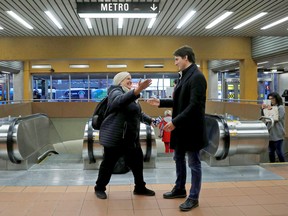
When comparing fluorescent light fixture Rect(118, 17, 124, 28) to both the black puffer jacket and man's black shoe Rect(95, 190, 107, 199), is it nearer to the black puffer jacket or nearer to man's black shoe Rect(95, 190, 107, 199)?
the black puffer jacket

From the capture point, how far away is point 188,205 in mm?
3559

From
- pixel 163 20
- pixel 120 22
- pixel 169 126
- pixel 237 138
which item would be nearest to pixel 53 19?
pixel 120 22

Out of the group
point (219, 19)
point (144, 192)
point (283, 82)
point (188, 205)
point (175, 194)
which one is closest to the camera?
point (188, 205)

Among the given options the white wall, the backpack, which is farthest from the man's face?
the white wall

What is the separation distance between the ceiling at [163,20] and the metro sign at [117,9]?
0.27 metres

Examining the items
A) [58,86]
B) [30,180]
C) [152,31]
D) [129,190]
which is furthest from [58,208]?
[58,86]

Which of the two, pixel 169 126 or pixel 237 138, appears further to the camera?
pixel 237 138

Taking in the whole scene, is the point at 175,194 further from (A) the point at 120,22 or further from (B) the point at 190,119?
(A) the point at 120,22

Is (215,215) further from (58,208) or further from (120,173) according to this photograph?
(120,173)

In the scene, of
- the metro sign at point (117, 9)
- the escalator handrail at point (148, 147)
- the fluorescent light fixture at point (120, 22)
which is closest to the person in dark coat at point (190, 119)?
the escalator handrail at point (148, 147)

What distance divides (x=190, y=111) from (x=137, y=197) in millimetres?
1281

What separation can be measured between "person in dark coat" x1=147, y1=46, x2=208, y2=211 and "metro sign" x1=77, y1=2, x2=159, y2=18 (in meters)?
3.87

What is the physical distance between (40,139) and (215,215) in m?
5.54

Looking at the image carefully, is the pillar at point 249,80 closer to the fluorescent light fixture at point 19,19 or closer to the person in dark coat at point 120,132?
the fluorescent light fixture at point 19,19
